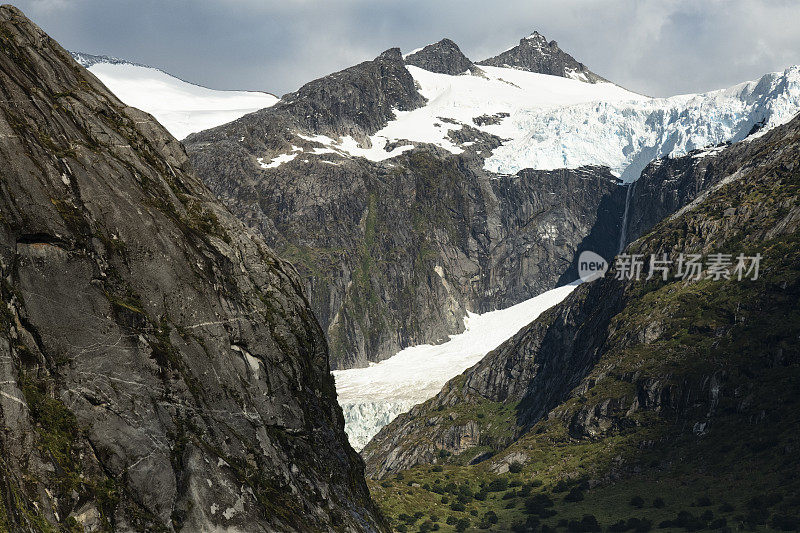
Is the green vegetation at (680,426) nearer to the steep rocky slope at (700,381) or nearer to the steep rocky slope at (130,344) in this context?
the steep rocky slope at (700,381)

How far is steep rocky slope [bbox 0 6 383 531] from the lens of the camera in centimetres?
4172

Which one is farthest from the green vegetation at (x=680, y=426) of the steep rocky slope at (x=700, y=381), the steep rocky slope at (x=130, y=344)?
the steep rocky slope at (x=130, y=344)

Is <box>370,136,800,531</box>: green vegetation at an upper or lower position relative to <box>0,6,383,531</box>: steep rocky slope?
lower

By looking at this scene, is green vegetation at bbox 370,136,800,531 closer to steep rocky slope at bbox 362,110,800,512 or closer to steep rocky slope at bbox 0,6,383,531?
steep rocky slope at bbox 362,110,800,512

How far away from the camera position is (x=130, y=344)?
154 feet

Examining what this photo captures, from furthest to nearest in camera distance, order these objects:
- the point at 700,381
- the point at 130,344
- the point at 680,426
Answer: the point at 700,381 → the point at 680,426 → the point at 130,344

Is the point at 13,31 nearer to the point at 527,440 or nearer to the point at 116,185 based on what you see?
the point at 116,185

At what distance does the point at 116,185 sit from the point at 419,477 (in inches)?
5405

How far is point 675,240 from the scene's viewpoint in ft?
628

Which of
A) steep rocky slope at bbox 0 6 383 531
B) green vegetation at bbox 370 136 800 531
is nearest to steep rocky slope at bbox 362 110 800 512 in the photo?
green vegetation at bbox 370 136 800 531

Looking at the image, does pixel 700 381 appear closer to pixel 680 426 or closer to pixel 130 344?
pixel 680 426

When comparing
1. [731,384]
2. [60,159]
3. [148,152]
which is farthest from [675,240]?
[60,159]

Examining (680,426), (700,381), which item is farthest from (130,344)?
(700,381)

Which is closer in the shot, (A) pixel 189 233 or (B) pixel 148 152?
(A) pixel 189 233
